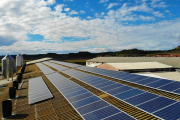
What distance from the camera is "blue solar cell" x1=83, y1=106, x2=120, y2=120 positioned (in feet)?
29.7

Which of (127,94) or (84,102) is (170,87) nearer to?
(127,94)

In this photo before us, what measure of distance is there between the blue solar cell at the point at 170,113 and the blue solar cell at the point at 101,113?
10.1 feet

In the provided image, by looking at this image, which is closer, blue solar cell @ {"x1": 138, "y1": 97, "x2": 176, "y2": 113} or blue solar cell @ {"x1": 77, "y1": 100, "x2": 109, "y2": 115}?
blue solar cell @ {"x1": 138, "y1": 97, "x2": 176, "y2": 113}

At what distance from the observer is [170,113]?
873cm

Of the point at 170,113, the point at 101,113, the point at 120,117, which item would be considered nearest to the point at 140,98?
the point at 170,113

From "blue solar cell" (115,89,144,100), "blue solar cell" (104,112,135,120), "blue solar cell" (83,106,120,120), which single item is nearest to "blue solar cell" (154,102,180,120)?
"blue solar cell" (104,112,135,120)

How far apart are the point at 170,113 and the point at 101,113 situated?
5.02 metres

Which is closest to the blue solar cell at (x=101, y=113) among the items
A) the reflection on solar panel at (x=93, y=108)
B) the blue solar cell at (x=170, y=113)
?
the reflection on solar panel at (x=93, y=108)

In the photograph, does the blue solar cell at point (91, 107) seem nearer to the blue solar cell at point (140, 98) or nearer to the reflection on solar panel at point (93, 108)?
the reflection on solar panel at point (93, 108)

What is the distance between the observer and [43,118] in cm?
1088

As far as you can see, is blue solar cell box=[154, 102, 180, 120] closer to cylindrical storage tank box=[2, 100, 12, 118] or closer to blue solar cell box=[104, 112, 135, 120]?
blue solar cell box=[104, 112, 135, 120]

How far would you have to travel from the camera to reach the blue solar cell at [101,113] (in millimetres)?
9059

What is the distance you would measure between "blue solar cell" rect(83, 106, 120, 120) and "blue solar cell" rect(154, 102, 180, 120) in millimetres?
3090

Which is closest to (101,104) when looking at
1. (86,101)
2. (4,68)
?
(86,101)
